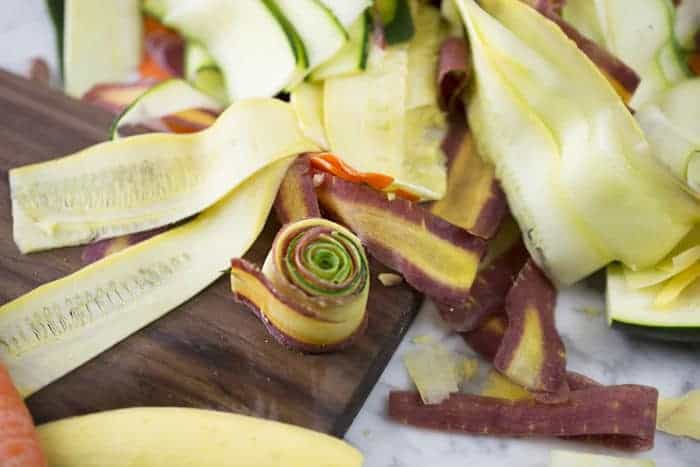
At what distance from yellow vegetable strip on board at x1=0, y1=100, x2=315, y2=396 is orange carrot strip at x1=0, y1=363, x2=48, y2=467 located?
8 cm

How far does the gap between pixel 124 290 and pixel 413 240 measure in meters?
0.54

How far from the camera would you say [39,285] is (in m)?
1.56

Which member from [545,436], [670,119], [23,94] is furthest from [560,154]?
[23,94]

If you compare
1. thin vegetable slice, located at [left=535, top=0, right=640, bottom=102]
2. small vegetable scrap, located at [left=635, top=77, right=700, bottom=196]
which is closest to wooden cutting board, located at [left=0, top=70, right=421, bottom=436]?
small vegetable scrap, located at [left=635, top=77, right=700, bottom=196]

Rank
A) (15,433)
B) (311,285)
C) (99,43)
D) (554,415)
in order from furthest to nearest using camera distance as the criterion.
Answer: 1. (99,43)
2. (554,415)
3. (311,285)
4. (15,433)

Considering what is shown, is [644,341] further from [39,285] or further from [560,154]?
[39,285]

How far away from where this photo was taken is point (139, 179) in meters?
1.71

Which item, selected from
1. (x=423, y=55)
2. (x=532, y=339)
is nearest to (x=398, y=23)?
(x=423, y=55)

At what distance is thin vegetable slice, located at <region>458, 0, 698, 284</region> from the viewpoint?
1655mm

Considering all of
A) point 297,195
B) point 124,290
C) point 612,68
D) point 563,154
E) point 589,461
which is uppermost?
point 612,68

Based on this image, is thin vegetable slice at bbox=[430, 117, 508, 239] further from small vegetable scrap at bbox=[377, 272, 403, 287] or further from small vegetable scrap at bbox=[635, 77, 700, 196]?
small vegetable scrap at bbox=[635, 77, 700, 196]

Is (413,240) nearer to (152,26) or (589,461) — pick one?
(589,461)

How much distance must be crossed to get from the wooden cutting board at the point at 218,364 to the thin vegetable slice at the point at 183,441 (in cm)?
4

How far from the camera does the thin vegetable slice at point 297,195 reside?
1673 millimetres
